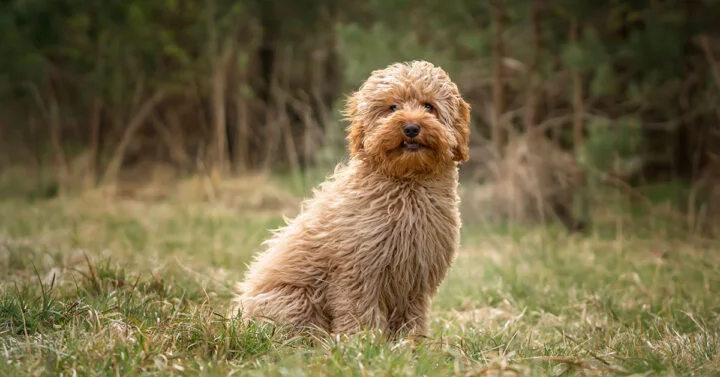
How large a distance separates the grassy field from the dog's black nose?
1.11m

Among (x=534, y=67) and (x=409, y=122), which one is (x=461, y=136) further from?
(x=534, y=67)

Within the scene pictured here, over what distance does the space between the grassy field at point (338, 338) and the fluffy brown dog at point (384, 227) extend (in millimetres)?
261

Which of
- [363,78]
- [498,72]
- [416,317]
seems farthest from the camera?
[498,72]

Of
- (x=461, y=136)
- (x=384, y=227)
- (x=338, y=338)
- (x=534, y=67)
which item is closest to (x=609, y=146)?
(x=534, y=67)

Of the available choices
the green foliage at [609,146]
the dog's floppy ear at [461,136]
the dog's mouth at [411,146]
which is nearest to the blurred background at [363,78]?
the green foliage at [609,146]

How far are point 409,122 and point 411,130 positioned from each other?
0.15 ft

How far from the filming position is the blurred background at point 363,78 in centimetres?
947

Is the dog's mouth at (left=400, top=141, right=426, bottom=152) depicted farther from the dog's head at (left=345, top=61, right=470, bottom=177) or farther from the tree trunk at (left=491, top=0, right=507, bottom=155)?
the tree trunk at (left=491, top=0, right=507, bottom=155)

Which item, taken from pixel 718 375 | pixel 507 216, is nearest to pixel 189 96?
pixel 507 216

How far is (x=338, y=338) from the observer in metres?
3.54

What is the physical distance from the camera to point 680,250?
25.2 ft

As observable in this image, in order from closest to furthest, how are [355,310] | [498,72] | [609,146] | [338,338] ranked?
[338,338], [355,310], [609,146], [498,72]

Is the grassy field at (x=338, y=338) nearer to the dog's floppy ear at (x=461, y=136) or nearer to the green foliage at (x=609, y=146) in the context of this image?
the green foliage at (x=609, y=146)

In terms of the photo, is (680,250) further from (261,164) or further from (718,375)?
(261,164)
